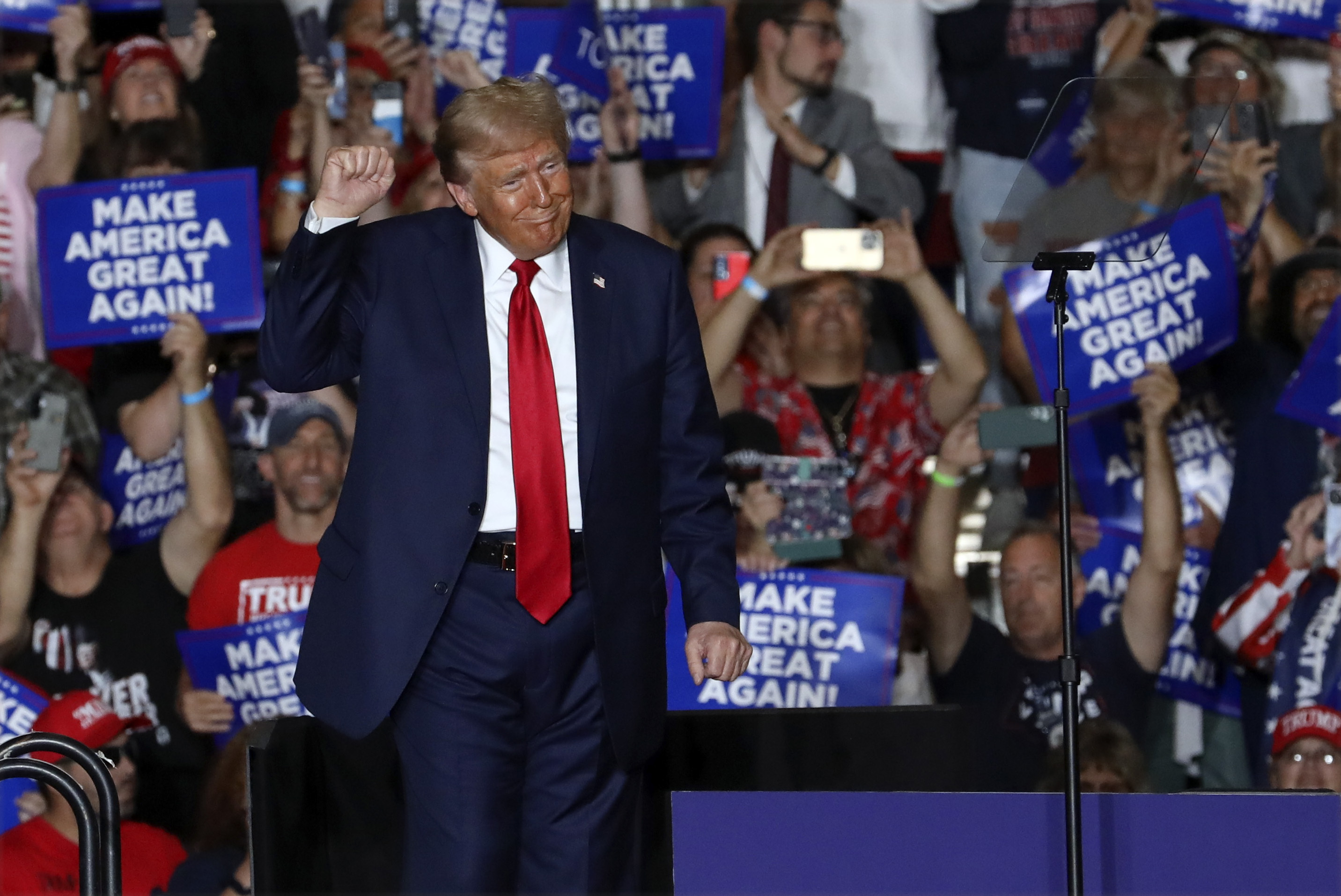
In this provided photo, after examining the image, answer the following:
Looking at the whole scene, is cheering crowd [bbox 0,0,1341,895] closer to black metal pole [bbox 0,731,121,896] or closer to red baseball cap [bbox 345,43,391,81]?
red baseball cap [bbox 345,43,391,81]

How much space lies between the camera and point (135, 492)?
4.25 m

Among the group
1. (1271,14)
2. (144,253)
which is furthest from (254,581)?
(1271,14)

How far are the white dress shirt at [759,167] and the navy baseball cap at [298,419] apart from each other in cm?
127

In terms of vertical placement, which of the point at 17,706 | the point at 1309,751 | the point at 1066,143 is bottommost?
the point at 1309,751

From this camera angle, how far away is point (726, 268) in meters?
4.29

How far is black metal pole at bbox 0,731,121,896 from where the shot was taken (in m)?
1.88

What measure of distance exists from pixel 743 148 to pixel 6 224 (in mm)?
2092

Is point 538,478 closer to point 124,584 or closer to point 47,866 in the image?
point 47,866

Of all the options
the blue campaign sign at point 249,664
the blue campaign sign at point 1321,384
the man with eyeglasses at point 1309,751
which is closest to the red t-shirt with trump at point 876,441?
the blue campaign sign at point 1321,384

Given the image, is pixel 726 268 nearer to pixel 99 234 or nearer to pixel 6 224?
pixel 99 234

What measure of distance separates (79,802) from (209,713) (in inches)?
92.6

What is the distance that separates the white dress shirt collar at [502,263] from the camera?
1976 millimetres

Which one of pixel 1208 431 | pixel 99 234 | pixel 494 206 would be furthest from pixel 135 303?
pixel 1208 431

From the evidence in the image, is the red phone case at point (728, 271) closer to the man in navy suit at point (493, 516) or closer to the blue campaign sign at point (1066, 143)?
the blue campaign sign at point (1066, 143)
